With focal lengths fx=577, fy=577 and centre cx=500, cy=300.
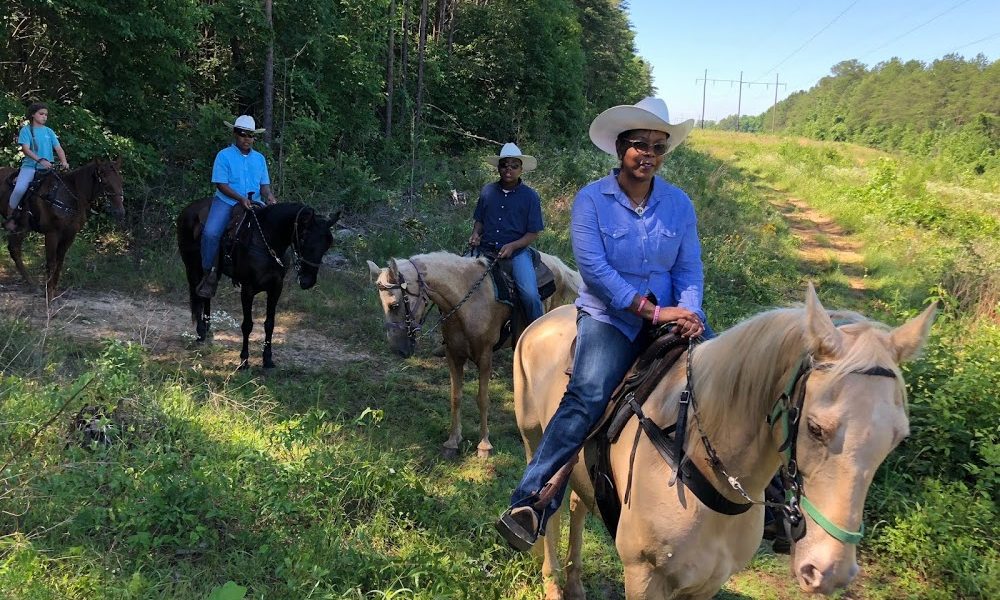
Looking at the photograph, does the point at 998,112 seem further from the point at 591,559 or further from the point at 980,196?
the point at 591,559

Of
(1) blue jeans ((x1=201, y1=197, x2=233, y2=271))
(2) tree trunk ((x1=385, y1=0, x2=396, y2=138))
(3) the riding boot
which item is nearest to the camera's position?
(1) blue jeans ((x1=201, y1=197, x2=233, y2=271))

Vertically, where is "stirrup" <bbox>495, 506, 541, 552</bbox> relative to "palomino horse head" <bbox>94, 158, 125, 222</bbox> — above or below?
below

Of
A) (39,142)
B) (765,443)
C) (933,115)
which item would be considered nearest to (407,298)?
(765,443)

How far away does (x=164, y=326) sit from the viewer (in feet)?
26.0

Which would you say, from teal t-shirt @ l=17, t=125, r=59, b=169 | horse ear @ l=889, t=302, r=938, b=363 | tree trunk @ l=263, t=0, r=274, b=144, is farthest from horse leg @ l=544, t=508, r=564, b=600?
tree trunk @ l=263, t=0, r=274, b=144

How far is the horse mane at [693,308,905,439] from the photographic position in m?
1.71

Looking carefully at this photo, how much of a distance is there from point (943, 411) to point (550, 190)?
12.3 m

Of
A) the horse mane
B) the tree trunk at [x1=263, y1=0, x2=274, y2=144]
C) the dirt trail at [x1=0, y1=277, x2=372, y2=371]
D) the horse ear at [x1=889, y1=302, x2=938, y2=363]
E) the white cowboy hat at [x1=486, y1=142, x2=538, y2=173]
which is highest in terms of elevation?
the tree trunk at [x1=263, y1=0, x2=274, y2=144]

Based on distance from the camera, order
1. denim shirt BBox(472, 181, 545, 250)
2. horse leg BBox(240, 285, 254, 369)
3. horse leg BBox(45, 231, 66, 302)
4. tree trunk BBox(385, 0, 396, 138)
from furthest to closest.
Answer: tree trunk BBox(385, 0, 396, 138) → horse leg BBox(45, 231, 66, 302) → horse leg BBox(240, 285, 254, 369) → denim shirt BBox(472, 181, 545, 250)

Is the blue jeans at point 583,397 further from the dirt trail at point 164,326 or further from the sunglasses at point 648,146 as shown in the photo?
the dirt trail at point 164,326

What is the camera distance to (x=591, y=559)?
4.12 m

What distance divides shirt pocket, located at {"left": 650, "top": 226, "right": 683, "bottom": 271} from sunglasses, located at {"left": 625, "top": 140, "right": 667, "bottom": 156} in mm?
374

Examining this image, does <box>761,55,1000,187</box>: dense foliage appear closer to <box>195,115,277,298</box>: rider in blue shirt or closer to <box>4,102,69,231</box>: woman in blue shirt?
<box>195,115,277,298</box>: rider in blue shirt

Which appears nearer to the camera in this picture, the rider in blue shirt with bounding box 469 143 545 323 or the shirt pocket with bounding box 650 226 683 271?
the shirt pocket with bounding box 650 226 683 271
